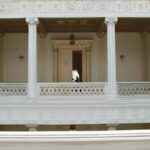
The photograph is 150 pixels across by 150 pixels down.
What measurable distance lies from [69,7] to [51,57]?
513 centimetres

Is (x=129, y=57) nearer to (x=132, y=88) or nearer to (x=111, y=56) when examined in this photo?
(x=132, y=88)

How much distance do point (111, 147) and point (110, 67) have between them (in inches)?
402

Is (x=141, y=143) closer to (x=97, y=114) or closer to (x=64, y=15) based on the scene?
(x=97, y=114)

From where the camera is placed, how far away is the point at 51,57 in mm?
A: 19641

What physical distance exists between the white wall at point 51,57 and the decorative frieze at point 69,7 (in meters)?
4.62

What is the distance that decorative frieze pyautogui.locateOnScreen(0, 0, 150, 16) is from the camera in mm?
14961

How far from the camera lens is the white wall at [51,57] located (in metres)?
19.6

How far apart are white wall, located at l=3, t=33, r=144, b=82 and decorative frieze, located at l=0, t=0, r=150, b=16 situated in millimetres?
4622

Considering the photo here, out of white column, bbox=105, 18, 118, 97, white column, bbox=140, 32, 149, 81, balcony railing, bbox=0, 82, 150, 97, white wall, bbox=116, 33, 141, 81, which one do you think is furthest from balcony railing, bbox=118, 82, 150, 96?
white wall, bbox=116, 33, 141, 81

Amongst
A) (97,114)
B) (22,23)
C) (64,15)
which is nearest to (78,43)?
(22,23)

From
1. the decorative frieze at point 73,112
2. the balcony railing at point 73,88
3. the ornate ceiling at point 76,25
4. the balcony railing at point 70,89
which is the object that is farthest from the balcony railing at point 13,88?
the ornate ceiling at point 76,25

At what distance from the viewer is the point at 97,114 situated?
14430 millimetres

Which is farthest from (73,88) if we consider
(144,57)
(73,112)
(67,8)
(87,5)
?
(144,57)

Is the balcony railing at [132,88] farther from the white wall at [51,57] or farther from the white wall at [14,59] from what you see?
the white wall at [14,59]
